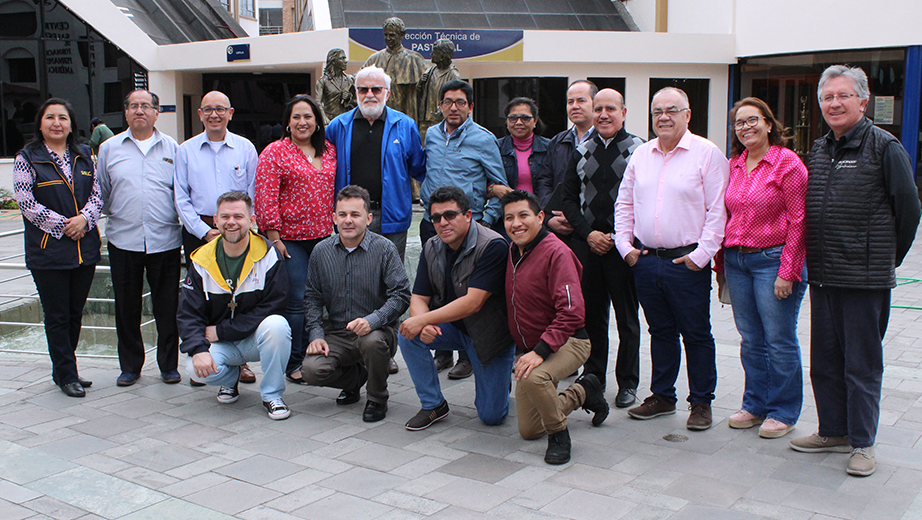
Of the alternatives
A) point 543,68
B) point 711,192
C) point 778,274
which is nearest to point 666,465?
point 778,274

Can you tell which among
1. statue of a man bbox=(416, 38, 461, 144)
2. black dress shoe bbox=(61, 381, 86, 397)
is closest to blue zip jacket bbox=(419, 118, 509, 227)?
black dress shoe bbox=(61, 381, 86, 397)

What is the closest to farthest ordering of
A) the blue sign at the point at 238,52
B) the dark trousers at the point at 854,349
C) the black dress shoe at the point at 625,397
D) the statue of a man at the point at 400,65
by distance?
the dark trousers at the point at 854,349 < the black dress shoe at the point at 625,397 < the statue of a man at the point at 400,65 < the blue sign at the point at 238,52

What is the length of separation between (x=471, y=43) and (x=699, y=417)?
14.6 meters

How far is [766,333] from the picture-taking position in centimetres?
445

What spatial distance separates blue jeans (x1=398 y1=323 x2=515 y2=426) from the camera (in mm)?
4719

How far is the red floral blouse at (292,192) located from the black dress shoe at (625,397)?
2.24 m

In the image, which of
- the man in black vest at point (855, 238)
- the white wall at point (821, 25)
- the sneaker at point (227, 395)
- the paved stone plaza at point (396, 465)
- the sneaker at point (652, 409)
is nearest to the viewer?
the paved stone plaza at point (396, 465)

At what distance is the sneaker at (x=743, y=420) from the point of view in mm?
4656

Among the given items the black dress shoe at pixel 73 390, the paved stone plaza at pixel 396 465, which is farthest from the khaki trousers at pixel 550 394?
the black dress shoe at pixel 73 390

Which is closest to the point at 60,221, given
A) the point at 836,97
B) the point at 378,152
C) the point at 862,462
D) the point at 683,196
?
the point at 378,152

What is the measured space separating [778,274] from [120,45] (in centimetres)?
2124

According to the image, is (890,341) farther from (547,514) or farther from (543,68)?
(543,68)

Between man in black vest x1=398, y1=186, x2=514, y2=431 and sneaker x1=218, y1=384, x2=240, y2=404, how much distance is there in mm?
1242

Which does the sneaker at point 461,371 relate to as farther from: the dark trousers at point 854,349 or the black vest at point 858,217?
the black vest at point 858,217
